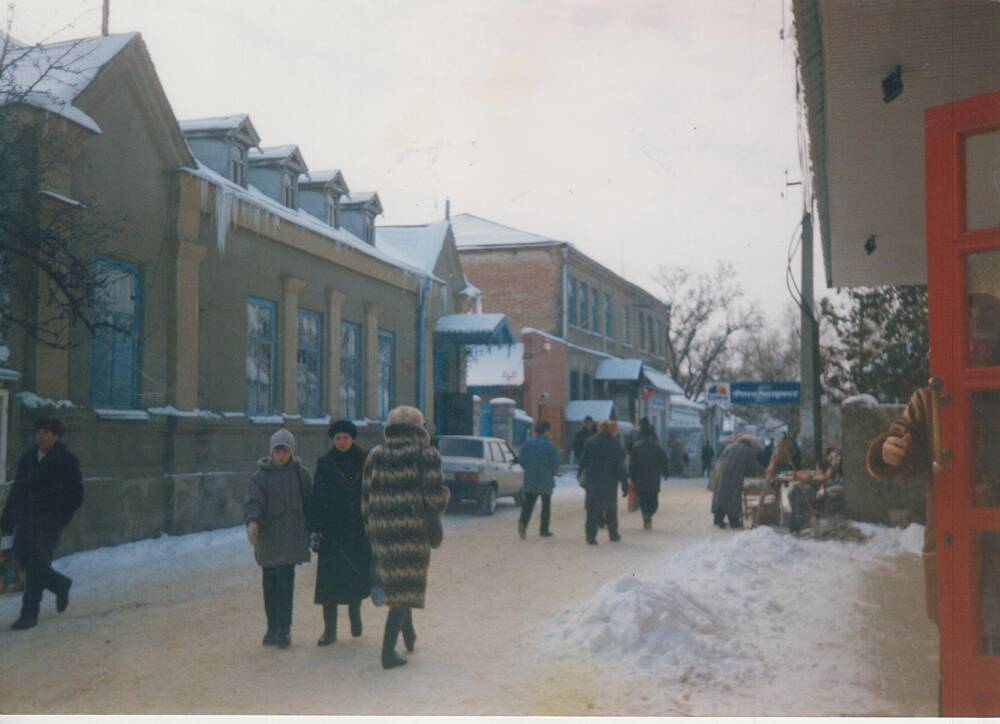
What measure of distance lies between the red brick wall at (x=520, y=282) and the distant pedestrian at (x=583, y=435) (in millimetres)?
2756

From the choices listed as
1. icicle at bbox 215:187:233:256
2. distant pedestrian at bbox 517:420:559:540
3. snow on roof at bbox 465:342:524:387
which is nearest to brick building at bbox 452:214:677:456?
snow on roof at bbox 465:342:524:387

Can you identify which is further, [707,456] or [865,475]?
[707,456]

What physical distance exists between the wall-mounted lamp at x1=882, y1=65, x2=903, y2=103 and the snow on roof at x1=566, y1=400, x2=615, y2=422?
295 inches

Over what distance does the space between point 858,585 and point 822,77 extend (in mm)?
4481

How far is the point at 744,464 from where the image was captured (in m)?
15.1

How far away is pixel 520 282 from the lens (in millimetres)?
10883

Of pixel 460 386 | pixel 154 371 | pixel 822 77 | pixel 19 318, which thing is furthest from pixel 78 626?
pixel 822 77

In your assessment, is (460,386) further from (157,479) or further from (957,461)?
(957,461)

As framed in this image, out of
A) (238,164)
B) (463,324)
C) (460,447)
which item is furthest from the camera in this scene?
(460,447)

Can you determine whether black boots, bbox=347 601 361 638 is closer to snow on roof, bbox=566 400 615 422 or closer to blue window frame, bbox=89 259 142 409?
blue window frame, bbox=89 259 142 409

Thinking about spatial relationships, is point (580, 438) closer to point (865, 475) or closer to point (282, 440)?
point (865, 475)

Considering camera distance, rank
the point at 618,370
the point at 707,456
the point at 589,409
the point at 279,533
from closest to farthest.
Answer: the point at 279,533 < the point at 589,409 < the point at 618,370 < the point at 707,456

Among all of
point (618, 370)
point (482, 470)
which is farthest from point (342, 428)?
point (618, 370)

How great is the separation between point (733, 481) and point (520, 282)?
5721mm
